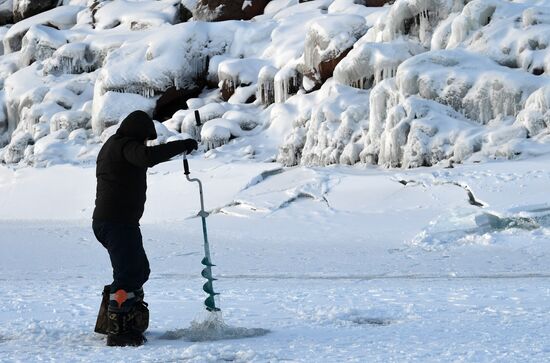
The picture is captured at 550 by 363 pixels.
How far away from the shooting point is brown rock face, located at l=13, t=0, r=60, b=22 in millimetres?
42656

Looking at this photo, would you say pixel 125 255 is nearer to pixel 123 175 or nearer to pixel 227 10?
pixel 123 175

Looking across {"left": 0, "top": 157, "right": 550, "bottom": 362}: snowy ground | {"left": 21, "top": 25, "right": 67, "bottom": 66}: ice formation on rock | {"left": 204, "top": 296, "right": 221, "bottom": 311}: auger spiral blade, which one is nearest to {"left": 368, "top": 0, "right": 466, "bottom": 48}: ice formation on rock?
{"left": 0, "top": 157, "right": 550, "bottom": 362}: snowy ground

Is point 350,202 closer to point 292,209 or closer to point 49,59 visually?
point 292,209

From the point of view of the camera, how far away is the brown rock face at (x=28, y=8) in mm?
42656

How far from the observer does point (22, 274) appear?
11984 mm

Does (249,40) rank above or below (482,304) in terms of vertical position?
below

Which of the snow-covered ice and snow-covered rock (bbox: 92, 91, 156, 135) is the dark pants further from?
snow-covered rock (bbox: 92, 91, 156, 135)

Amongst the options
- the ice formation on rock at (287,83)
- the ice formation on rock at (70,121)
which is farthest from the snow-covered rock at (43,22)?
the ice formation on rock at (287,83)

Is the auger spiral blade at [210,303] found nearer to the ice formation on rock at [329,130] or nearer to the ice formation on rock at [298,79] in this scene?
the ice formation on rock at [298,79]

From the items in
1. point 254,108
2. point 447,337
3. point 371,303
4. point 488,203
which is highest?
point 447,337

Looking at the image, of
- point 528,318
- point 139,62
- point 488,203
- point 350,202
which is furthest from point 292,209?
point 139,62

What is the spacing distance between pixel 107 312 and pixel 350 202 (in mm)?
11200

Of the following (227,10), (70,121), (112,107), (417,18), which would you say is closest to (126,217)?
(417,18)

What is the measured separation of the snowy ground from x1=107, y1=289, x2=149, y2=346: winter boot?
0.47 feet
